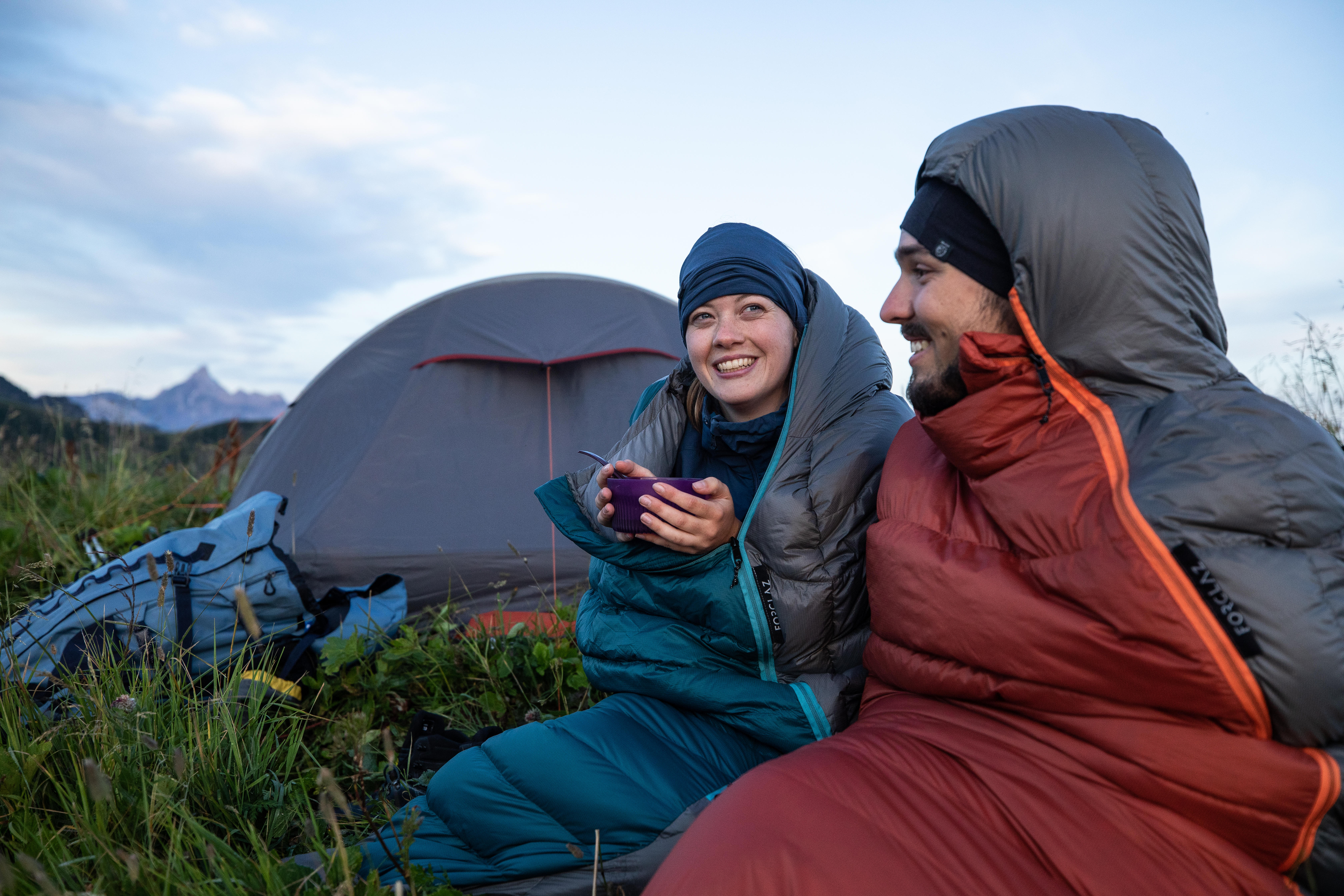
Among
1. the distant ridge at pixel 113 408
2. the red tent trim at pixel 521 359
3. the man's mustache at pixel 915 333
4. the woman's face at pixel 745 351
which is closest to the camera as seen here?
the man's mustache at pixel 915 333

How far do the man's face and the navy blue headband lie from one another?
0.61 m

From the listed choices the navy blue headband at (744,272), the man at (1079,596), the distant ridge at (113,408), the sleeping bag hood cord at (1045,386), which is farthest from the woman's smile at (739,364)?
the distant ridge at (113,408)

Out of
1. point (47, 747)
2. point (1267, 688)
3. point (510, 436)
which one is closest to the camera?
point (1267, 688)

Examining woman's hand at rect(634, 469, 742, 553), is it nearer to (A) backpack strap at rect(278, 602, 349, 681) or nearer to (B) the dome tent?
(A) backpack strap at rect(278, 602, 349, 681)

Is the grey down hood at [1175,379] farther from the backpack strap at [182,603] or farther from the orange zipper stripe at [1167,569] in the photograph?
the backpack strap at [182,603]

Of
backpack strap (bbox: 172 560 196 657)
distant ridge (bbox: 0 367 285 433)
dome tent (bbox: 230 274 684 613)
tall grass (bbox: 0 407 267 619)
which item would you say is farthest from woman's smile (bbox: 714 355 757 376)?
distant ridge (bbox: 0 367 285 433)

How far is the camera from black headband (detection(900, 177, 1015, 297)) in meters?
1.61

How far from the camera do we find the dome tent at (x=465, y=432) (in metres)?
4.13

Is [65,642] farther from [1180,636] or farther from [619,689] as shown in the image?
[1180,636]

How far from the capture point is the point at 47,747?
2.01 metres

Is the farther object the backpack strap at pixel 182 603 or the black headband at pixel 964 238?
the backpack strap at pixel 182 603

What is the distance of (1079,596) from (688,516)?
3.00 feet

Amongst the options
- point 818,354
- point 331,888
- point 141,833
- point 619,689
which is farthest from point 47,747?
point 818,354

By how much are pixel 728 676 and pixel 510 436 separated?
279cm
